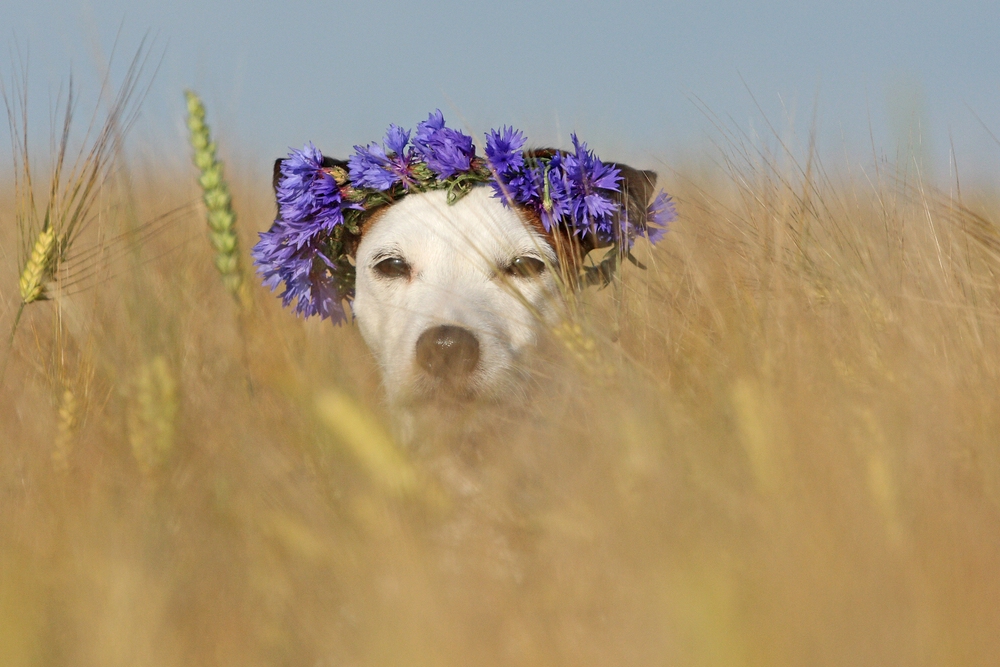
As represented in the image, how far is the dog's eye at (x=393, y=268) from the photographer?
3395 millimetres

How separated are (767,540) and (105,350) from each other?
6.45 feet

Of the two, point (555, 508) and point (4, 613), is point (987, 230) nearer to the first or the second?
point (555, 508)

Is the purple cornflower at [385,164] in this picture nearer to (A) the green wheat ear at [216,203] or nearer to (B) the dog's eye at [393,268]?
(B) the dog's eye at [393,268]

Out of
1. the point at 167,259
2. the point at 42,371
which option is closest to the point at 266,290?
the point at 167,259

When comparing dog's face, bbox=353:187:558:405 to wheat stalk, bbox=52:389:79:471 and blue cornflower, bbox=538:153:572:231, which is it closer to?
blue cornflower, bbox=538:153:572:231

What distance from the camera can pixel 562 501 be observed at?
6.42ft

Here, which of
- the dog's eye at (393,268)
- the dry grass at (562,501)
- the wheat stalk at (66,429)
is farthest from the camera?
the dog's eye at (393,268)

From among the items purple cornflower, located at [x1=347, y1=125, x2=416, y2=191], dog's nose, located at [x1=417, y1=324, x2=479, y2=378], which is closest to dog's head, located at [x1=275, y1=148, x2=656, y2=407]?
dog's nose, located at [x1=417, y1=324, x2=479, y2=378]

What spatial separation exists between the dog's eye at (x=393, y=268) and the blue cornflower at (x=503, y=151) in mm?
493

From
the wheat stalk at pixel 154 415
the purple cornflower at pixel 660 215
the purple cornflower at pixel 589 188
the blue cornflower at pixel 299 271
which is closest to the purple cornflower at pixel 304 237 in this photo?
the blue cornflower at pixel 299 271

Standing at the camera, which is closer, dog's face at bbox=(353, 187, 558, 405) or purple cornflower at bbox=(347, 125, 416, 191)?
dog's face at bbox=(353, 187, 558, 405)

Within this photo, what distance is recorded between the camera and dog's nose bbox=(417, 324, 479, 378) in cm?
283

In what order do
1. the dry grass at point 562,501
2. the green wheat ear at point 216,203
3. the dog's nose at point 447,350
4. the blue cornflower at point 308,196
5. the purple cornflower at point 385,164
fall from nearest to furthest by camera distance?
the dry grass at point 562,501, the dog's nose at point 447,350, the green wheat ear at point 216,203, the purple cornflower at point 385,164, the blue cornflower at point 308,196

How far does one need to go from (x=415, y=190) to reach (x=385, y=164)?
17 cm
